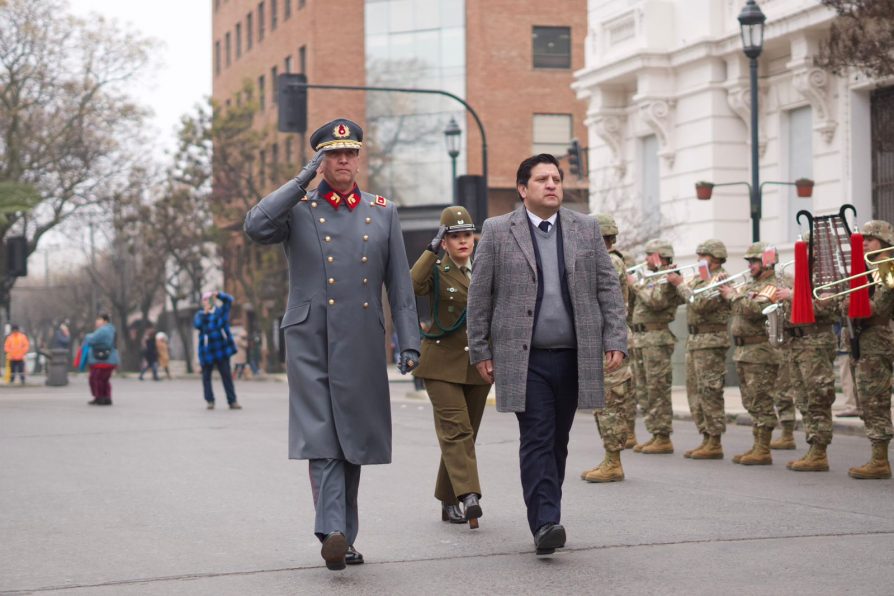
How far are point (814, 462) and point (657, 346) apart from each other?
228 cm

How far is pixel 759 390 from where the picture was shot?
Answer: 42.9 feet

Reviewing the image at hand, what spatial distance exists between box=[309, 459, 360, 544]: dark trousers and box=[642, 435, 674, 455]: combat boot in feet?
22.7

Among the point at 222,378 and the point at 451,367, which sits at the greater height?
the point at 451,367

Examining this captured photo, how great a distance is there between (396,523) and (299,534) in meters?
0.71

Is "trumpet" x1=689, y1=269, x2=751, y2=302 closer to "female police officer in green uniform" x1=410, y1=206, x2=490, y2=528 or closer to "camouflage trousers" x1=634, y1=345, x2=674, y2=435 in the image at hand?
"camouflage trousers" x1=634, y1=345, x2=674, y2=435

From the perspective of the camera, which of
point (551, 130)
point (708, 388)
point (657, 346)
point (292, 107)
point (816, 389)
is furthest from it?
point (551, 130)

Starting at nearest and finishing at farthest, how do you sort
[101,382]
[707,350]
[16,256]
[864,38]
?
1. [707,350]
2. [864,38]
3. [101,382]
4. [16,256]

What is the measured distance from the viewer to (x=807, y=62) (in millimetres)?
24719

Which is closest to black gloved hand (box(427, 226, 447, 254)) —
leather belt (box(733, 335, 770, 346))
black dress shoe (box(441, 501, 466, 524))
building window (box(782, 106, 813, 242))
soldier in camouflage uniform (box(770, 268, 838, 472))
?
black dress shoe (box(441, 501, 466, 524))

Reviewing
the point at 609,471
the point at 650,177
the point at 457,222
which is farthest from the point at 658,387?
the point at 650,177

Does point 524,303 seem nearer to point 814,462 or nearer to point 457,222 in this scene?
point 457,222

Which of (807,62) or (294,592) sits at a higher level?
(807,62)

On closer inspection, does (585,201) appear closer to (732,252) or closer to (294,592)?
(732,252)

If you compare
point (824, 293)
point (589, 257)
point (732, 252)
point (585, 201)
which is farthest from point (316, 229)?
point (585, 201)
